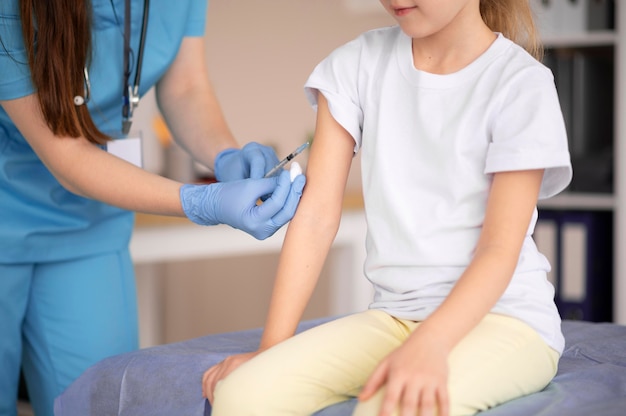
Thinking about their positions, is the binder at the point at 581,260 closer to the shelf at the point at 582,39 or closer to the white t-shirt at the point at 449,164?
the shelf at the point at 582,39

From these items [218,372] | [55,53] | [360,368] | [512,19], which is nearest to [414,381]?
[360,368]

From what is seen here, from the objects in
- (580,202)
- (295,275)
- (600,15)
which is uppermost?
(600,15)

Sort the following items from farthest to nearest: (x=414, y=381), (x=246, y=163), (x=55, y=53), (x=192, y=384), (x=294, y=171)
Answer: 1. (x=246, y=163)
2. (x=55, y=53)
3. (x=294, y=171)
4. (x=192, y=384)
5. (x=414, y=381)

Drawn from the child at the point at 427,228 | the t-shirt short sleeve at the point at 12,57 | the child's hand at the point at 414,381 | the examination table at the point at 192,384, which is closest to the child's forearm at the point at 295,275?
the child at the point at 427,228

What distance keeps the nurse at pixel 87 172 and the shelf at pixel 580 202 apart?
4.92 ft

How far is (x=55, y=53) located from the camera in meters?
1.41

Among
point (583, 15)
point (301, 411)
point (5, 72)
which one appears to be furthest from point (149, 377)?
point (583, 15)

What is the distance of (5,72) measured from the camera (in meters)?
1.41

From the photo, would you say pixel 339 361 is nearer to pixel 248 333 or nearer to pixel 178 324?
pixel 248 333

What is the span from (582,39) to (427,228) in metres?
1.89

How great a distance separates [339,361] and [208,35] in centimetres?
252

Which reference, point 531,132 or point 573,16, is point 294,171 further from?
point 573,16

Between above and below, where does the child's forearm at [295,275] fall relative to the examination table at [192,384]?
above

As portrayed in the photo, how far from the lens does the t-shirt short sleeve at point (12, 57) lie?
140cm
